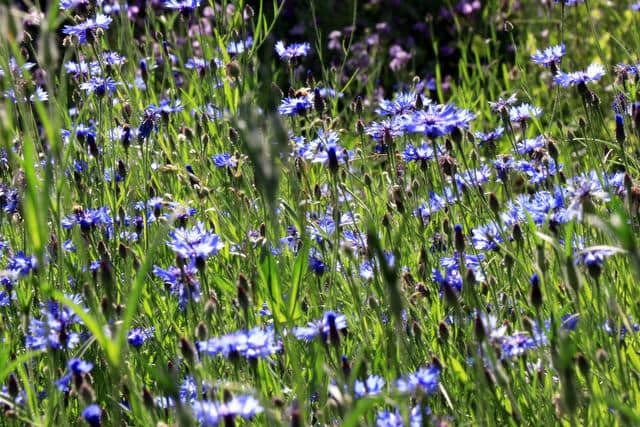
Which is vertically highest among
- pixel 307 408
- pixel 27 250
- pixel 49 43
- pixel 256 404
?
pixel 49 43

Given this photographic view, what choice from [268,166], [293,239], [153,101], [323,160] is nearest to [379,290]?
[323,160]

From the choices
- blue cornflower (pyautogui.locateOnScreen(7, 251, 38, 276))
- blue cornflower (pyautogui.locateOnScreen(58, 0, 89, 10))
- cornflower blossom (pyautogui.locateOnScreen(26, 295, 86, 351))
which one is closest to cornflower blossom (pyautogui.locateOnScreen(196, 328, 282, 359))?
cornflower blossom (pyautogui.locateOnScreen(26, 295, 86, 351))

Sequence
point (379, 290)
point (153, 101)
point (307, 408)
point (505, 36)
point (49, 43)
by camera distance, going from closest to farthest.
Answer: point (49, 43) < point (307, 408) < point (379, 290) < point (153, 101) < point (505, 36)

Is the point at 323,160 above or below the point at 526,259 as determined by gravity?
above

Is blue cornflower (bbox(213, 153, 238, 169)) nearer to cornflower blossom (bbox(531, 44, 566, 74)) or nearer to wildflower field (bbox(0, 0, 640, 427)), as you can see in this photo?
wildflower field (bbox(0, 0, 640, 427))

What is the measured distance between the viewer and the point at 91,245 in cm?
229

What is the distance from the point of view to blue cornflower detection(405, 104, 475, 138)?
1698 millimetres

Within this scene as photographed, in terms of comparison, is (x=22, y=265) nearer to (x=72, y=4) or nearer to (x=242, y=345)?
(x=242, y=345)

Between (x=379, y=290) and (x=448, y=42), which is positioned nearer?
(x=379, y=290)

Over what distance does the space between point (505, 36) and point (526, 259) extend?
2985mm

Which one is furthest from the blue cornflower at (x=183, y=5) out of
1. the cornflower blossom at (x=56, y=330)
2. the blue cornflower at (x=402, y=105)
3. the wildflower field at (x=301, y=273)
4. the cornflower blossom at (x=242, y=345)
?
the cornflower blossom at (x=242, y=345)

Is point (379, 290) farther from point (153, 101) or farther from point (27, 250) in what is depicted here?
point (153, 101)

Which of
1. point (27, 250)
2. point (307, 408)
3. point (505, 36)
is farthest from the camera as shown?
point (505, 36)

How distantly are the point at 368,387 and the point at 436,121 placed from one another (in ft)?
1.99
